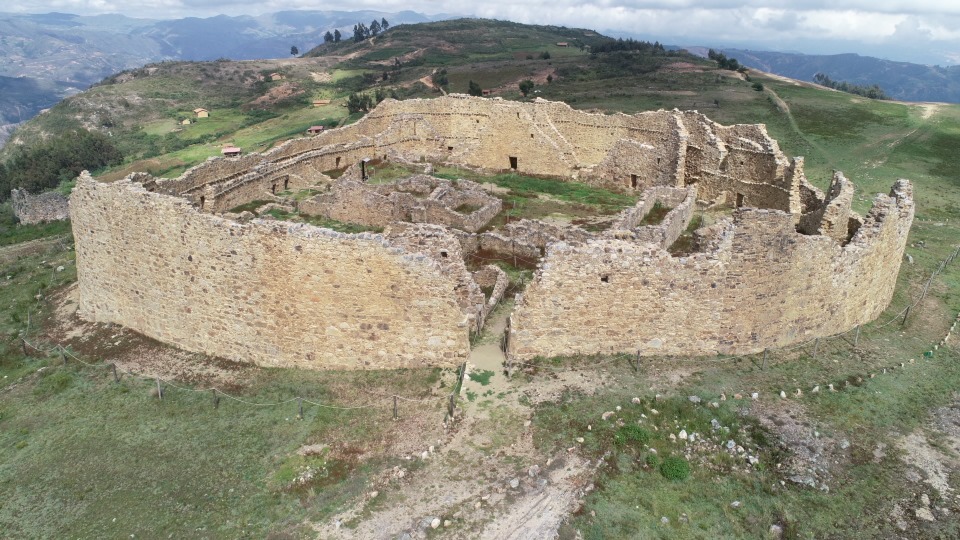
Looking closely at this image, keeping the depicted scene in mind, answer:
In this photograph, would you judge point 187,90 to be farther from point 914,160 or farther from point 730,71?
point 914,160

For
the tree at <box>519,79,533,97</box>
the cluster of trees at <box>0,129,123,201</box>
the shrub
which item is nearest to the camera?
the shrub

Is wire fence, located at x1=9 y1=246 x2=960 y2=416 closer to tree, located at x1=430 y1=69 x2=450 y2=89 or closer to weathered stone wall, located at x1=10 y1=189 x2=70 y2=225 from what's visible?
weathered stone wall, located at x1=10 y1=189 x2=70 y2=225

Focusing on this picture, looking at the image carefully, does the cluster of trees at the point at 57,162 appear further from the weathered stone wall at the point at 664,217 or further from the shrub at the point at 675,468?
the shrub at the point at 675,468

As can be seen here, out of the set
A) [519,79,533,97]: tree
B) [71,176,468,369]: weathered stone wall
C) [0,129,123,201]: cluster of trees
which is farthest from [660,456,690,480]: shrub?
[519,79,533,97]: tree

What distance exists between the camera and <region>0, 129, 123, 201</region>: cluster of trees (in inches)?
2441

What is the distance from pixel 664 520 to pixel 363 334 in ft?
25.0

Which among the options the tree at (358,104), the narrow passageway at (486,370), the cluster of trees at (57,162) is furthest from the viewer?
the tree at (358,104)

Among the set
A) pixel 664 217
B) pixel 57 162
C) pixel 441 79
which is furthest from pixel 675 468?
pixel 441 79

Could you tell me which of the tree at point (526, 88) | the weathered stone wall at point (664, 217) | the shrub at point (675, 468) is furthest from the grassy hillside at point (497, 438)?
the tree at point (526, 88)

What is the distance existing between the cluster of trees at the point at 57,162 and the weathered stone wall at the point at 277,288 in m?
56.0

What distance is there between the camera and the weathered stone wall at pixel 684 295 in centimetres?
1373

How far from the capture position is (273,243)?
14023 millimetres

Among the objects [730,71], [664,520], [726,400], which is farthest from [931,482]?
[730,71]

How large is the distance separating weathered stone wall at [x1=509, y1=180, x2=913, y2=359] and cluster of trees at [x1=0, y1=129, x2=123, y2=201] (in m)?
64.4
